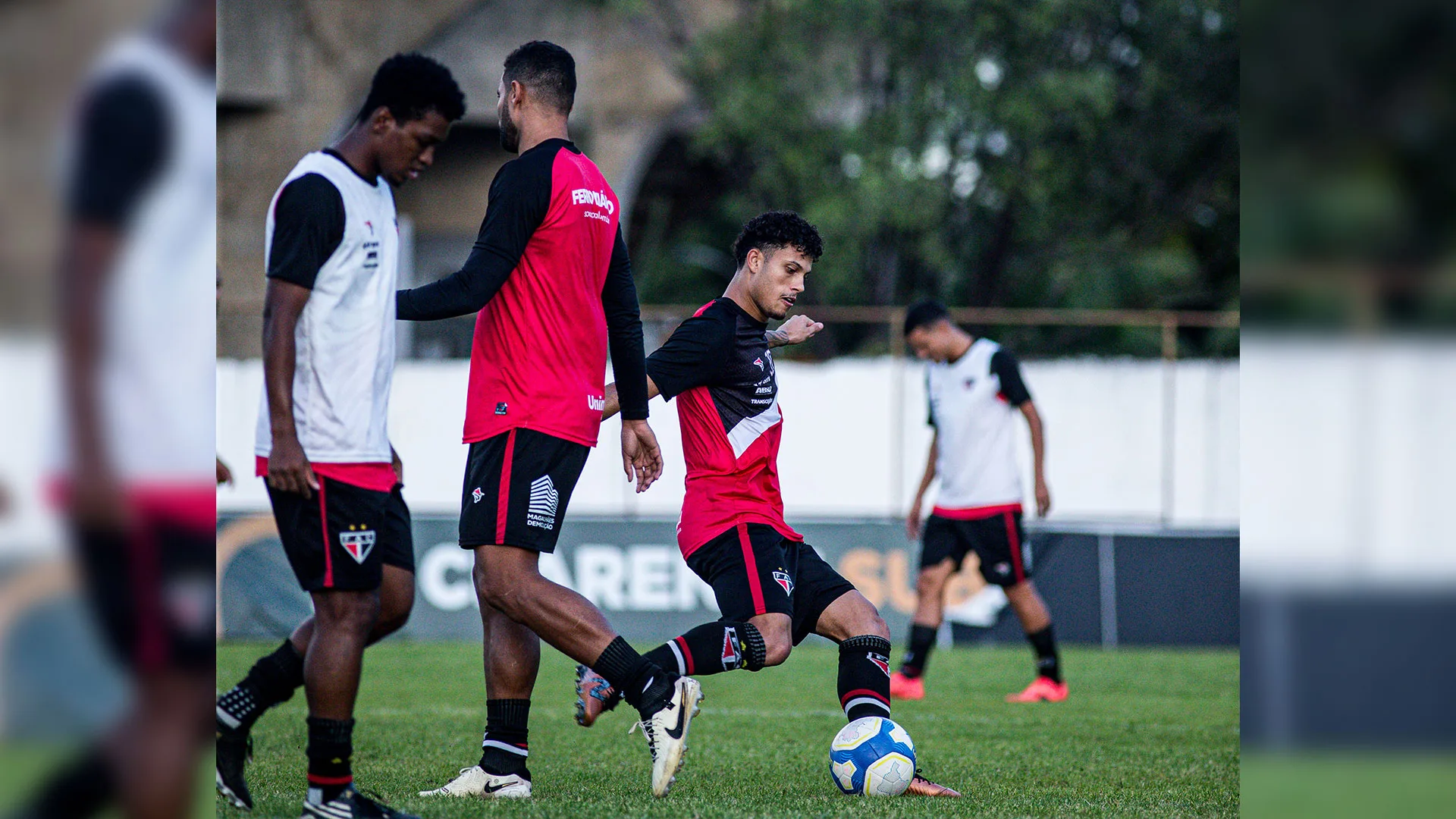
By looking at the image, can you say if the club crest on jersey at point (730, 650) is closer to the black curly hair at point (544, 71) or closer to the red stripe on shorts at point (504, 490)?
the red stripe on shorts at point (504, 490)

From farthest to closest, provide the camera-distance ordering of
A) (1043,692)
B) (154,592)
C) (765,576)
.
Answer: (1043,692) → (765,576) → (154,592)

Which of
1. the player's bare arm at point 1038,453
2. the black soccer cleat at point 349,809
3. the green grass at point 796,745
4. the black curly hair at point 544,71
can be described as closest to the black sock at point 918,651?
the green grass at point 796,745

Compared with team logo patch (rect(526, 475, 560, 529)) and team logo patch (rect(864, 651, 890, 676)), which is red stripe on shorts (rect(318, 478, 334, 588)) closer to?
team logo patch (rect(526, 475, 560, 529))

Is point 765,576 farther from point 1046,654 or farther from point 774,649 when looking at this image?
point 1046,654

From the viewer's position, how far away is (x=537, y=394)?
15.3 ft

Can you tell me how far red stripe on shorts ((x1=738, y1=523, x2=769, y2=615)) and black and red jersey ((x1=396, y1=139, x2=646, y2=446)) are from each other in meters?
0.67

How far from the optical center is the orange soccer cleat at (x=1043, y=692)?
28.9 feet

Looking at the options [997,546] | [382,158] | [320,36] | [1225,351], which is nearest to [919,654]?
[997,546]

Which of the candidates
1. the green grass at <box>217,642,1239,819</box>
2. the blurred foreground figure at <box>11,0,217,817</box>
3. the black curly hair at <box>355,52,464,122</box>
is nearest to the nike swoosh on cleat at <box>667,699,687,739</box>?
the green grass at <box>217,642,1239,819</box>

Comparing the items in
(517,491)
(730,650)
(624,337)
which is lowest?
(730,650)

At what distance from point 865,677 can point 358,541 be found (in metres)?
2.04

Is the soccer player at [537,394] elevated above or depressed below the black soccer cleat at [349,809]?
above

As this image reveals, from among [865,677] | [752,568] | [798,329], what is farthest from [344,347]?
[865,677]

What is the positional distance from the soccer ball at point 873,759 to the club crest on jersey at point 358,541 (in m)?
1.93
